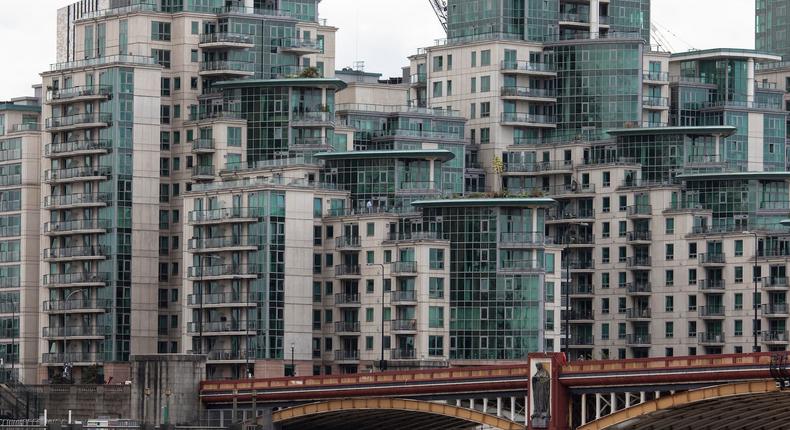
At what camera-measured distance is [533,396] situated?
554 feet

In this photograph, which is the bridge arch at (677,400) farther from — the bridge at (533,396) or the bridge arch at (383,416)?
the bridge arch at (383,416)

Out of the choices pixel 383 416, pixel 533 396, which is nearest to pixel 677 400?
pixel 533 396

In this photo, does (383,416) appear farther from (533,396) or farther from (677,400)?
(677,400)

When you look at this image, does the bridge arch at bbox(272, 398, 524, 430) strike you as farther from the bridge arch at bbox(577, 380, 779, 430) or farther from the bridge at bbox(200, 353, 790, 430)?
the bridge arch at bbox(577, 380, 779, 430)

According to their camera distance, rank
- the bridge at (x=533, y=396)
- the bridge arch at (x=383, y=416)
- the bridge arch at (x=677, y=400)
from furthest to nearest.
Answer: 1. the bridge arch at (x=383, y=416)
2. the bridge at (x=533, y=396)
3. the bridge arch at (x=677, y=400)

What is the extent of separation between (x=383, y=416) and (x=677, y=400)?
117ft

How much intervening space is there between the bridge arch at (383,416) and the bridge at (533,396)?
0.07 m

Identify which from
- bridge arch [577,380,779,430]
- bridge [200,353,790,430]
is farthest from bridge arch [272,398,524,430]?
bridge arch [577,380,779,430]

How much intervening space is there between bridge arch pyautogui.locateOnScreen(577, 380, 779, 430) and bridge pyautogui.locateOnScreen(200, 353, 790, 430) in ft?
0.20

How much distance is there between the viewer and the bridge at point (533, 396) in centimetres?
15800

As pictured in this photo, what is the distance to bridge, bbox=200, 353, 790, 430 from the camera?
158000 millimetres

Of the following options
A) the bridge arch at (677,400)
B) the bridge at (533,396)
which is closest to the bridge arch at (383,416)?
the bridge at (533,396)

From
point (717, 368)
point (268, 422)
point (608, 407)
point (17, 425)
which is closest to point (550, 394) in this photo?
point (608, 407)

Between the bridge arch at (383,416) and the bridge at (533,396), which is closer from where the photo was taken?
the bridge at (533,396)
